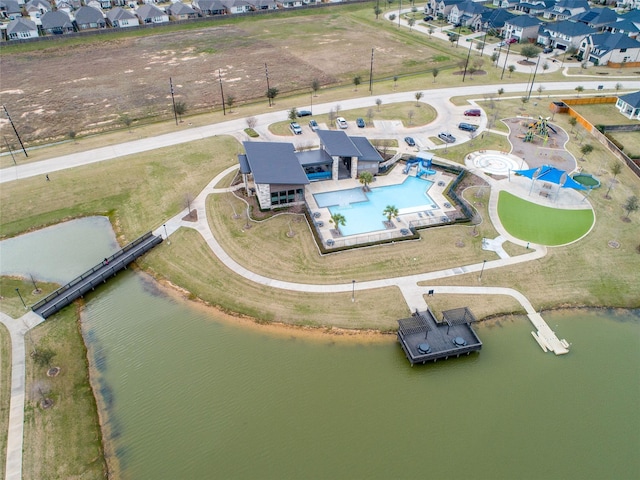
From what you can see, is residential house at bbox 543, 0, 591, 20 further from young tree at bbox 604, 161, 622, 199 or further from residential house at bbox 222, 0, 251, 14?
residential house at bbox 222, 0, 251, 14

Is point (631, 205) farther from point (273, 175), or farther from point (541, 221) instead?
point (273, 175)

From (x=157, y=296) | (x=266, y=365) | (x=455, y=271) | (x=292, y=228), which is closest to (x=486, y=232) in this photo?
(x=455, y=271)

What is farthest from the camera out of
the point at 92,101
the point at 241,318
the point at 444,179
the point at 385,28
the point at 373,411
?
the point at 385,28

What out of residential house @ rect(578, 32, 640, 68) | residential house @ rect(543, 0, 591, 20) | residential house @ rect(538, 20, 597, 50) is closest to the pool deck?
residential house @ rect(578, 32, 640, 68)

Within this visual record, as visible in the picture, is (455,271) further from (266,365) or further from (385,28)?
(385,28)

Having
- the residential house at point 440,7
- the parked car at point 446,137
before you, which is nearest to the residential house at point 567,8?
the residential house at point 440,7
